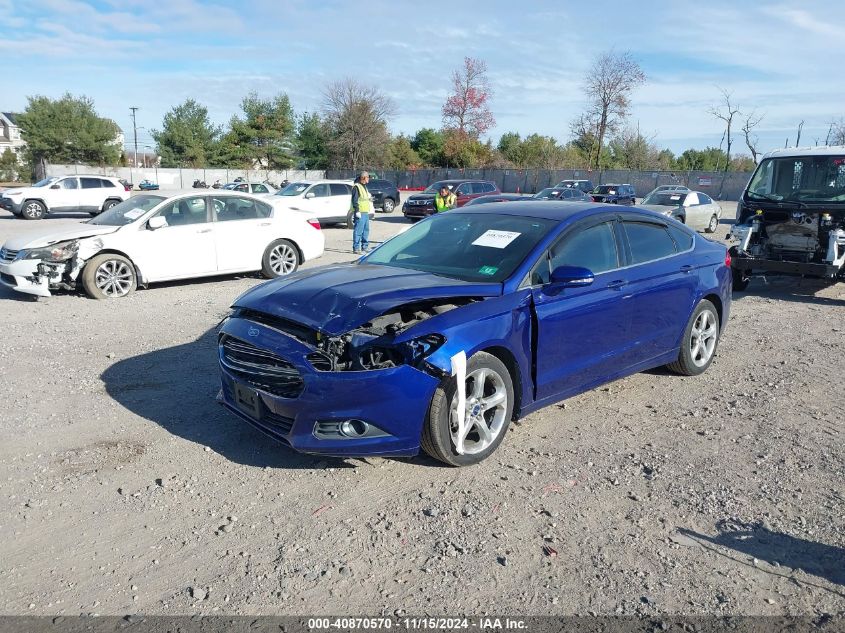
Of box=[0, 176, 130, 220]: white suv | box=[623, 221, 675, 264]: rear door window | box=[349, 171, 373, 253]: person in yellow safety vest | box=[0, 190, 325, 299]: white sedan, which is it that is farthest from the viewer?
box=[0, 176, 130, 220]: white suv

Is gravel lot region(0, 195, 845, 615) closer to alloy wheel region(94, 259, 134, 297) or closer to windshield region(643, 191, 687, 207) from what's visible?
alloy wheel region(94, 259, 134, 297)

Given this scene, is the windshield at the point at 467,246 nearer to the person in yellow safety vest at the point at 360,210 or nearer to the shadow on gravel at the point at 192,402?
the shadow on gravel at the point at 192,402

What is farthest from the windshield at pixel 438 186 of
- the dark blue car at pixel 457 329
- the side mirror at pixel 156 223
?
the dark blue car at pixel 457 329

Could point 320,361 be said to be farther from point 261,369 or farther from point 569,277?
point 569,277

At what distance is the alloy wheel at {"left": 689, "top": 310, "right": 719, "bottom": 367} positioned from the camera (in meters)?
6.30

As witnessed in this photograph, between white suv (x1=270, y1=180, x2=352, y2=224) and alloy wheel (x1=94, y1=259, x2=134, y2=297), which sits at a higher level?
white suv (x1=270, y1=180, x2=352, y2=224)

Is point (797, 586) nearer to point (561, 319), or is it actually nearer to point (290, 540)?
point (561, 319)

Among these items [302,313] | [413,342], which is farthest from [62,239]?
[413,342]

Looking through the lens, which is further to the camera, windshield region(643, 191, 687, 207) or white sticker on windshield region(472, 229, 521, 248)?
windshield region(643, 191, 687, 207)

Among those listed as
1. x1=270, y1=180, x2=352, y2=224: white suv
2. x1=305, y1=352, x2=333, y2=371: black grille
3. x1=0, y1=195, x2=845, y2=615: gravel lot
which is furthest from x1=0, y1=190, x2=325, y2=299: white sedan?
x1=270, y1=180, x2=352, y2=224: white suv

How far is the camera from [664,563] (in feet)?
10.9

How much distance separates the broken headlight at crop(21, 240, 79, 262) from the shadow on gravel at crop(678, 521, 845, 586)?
8789mm

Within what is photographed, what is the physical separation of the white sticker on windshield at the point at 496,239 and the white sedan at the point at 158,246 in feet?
20.3

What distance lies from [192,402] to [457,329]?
8.33 feet
